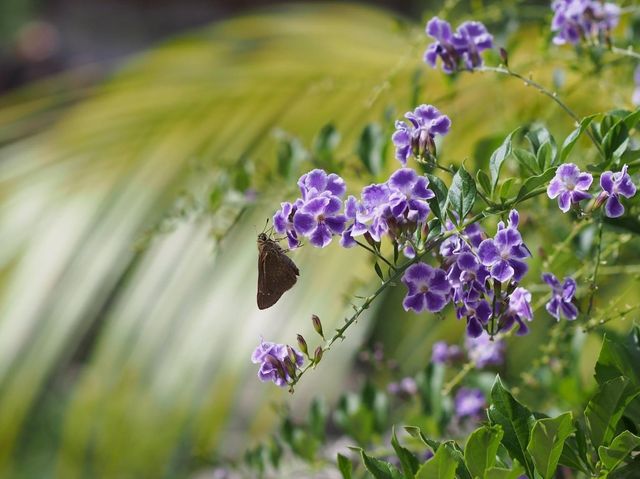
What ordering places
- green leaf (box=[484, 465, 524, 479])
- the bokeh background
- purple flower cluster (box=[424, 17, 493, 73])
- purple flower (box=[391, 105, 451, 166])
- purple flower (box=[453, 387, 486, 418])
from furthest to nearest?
1. the bokeh background
2. purple flower (box=[453, 387, 486, 418])
3. purple flower cluster (box=[424, 17, 493, 73])
4. purple flower (box=[391, 105, 451, 166])
5. green leaf (box=[484, 465, 524, 479])

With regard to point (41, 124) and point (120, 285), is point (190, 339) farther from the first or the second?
point (41, 124)

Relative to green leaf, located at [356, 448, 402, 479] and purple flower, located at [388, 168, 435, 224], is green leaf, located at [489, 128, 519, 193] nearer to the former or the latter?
purple flower, located at [388, 168, 435, 224]

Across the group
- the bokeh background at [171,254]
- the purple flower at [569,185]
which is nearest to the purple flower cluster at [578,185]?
the purple flower at [569,185]

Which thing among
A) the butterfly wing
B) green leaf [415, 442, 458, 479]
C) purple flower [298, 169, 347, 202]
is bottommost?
green leaf [415, 442, 458, 479]

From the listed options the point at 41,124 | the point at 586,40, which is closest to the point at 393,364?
the point at 586,40

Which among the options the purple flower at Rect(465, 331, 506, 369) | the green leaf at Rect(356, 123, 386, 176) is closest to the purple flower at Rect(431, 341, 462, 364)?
the purple flower at Rect(465, 331, 506, 369)

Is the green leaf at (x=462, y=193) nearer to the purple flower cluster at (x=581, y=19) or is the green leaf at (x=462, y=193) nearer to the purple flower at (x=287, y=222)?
the purple flower at (x=287, y=222)

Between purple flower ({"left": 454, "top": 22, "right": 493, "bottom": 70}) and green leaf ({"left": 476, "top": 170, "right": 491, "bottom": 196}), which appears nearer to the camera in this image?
green leaf ({"left": 476, "top": 170, "right": 491, "bottom": 196})

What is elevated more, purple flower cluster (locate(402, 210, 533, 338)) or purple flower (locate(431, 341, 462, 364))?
purple flower cluster (locate(402, 210, 533, 338))
